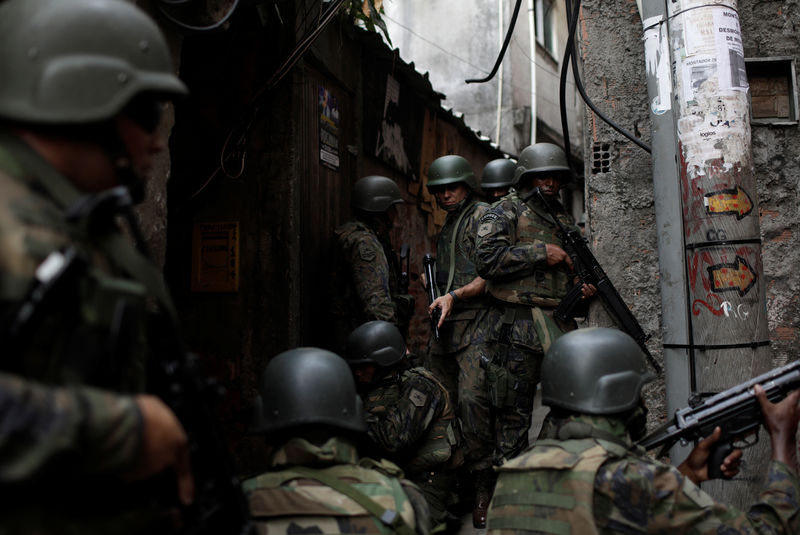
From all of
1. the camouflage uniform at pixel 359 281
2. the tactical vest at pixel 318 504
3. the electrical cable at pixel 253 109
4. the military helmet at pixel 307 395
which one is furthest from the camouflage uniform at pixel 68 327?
the camouflage uniform at pixel 359 281

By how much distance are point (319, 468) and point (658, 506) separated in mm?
1020

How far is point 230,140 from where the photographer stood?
4.16 m

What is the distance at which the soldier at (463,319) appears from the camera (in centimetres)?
420

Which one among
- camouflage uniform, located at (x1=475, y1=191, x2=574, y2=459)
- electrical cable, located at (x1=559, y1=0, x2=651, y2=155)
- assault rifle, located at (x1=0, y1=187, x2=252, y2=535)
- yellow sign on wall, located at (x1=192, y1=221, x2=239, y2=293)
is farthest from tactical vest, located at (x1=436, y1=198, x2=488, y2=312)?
assault rifle, located at (x1=0, y1=187, x2=252, y2=535)

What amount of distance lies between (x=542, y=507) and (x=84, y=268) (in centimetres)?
152

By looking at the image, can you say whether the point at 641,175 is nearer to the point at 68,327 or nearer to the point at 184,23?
the point at 184,23

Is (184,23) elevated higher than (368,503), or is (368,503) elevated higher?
(184,23)

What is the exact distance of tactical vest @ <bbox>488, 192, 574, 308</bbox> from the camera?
4.23 meters

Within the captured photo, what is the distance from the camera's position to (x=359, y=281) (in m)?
4.48

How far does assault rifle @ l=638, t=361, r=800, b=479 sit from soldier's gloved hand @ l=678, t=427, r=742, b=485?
0.05 ft

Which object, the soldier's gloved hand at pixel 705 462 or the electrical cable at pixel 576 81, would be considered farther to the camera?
the electrical cable at pixel 576 81

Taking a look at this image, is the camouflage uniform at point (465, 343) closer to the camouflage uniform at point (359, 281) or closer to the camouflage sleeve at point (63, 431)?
the camouflage uniform at point (359, 281)

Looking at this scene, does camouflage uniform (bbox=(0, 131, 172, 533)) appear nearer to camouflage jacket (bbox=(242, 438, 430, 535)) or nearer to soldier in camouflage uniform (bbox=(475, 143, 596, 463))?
camouflage jacket (bbox=(242, 438, 430, 535))

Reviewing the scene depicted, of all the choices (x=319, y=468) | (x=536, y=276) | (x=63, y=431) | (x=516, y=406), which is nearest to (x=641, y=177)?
(x=536, y=276)
